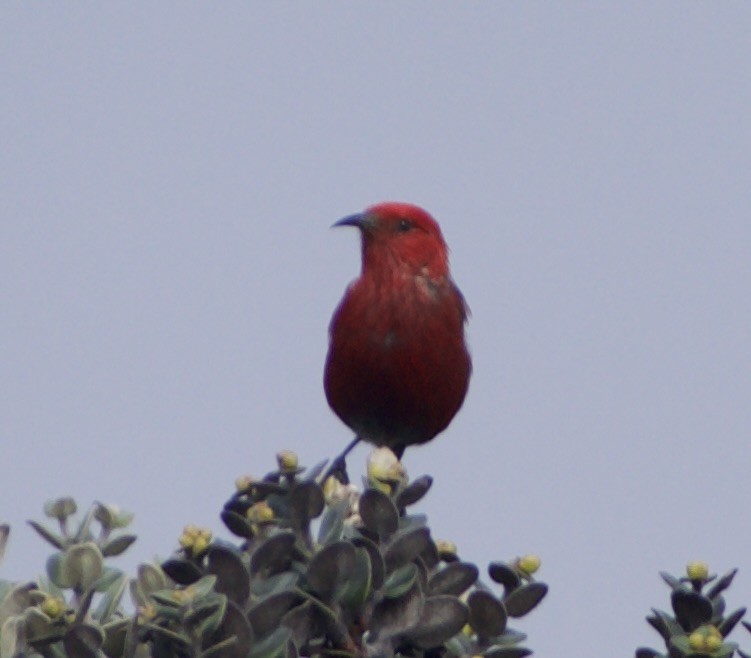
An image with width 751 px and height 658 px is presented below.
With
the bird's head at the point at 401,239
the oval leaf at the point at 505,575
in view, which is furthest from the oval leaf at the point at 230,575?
the bird's head at the point at 401,239

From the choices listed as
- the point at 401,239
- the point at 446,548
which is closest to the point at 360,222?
the point at 401,239

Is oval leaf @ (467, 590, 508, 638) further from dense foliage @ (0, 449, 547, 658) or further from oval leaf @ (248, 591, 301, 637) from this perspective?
oval leaf @ (248, 591, 301, 637)

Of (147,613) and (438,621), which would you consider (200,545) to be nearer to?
(147,613)

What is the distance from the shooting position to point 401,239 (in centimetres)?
673

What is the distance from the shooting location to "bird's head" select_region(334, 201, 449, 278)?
21.9ft

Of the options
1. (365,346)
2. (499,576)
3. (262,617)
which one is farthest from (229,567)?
(365,346)

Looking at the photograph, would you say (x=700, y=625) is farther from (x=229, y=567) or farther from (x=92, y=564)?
(x=92, y=564)

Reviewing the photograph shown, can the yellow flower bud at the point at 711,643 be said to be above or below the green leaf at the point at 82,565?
below

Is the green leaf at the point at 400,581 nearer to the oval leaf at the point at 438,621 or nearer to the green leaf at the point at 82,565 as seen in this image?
the oval leaf at the point at 438,621

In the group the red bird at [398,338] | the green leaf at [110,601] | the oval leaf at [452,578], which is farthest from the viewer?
the red bird at [398,338]

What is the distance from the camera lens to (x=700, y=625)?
309 centimetres

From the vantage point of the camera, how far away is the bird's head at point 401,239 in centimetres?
666

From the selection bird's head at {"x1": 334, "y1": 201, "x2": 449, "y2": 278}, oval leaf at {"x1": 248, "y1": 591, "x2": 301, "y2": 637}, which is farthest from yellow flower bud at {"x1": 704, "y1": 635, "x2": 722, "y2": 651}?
bird's head at {"x1": 334, "y1": 201, "x2": 449, "y2": 278}

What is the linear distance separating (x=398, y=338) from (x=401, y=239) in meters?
0.53
